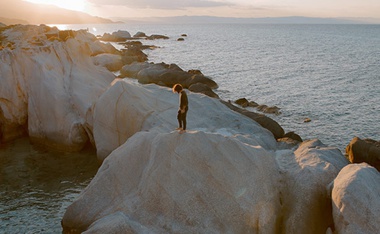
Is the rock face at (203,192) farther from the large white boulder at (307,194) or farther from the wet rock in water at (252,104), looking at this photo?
the wet rock in water at (252,104)

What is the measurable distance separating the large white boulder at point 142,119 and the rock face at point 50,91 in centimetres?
306

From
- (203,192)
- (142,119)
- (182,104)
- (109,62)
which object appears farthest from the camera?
(109,62)

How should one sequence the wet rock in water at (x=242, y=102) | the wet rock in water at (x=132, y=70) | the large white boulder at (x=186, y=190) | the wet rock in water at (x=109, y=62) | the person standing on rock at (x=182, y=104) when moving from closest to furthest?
the large white boulder at (x=186, y=190)
the person standing on rock at (x=182, y=104)
the wet rock in water at (x=242, y=102)
the wet rock in water at (x=132, y=70)
the wet rock in water at (x=109, y=62)

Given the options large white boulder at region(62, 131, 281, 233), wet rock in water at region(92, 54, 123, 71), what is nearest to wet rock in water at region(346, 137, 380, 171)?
large white boulder at region(62, 131, 281, 233)

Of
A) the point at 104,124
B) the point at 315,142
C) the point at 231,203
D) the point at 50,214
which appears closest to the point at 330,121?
the point at 315,142

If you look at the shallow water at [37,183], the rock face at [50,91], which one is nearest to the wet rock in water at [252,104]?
the rock face at [50,91]

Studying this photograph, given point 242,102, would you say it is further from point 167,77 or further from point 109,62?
point 109,62

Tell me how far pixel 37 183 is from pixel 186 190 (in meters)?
10.9

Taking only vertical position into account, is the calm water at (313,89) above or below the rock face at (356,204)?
below

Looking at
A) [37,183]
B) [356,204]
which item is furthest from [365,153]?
[37,183]

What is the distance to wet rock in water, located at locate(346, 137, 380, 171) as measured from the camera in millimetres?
21375

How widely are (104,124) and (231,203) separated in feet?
37.6

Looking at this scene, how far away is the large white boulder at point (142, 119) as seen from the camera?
70.1ft

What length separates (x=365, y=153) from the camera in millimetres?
21859
